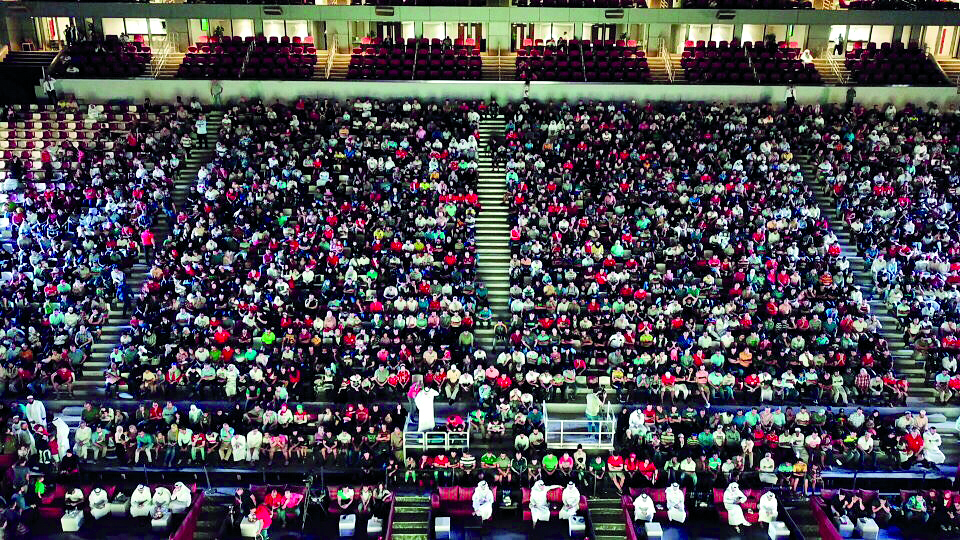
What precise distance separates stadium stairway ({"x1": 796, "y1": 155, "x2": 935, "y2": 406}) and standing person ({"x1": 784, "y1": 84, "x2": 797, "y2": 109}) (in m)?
5.08

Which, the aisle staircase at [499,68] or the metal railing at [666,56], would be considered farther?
the metal railing at [666,56]

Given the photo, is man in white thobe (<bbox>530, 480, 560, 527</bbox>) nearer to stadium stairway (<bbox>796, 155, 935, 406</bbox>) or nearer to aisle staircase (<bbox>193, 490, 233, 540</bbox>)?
aisle staircase (<bbox>193, 490, 233, 540</bbox>)

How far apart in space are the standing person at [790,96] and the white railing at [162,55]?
29778 millimetres

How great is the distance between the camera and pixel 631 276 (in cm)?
3262

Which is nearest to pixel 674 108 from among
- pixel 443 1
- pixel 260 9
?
pixel 443 1

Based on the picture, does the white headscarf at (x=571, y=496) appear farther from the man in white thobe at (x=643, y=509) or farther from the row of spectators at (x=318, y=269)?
the row of spectators at (x=318, y=269)

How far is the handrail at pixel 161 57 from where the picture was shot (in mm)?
45134

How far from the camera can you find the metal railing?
4514 cm

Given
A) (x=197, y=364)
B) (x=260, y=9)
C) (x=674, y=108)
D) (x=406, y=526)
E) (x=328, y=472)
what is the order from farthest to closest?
1. (x=260, y=9)
2. (x=674, y=108)
3. (x=197, y=364)
4. (x=328, y=472)
5. (x=406, y=526)

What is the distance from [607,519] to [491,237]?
Answer: 13.8 m

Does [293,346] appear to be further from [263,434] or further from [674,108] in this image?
[674,108]

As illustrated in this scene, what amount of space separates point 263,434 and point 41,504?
6.05m

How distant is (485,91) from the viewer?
1714 inches

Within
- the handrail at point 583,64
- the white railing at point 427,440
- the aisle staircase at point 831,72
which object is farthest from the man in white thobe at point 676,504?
the aisle staircase at point 831,72
